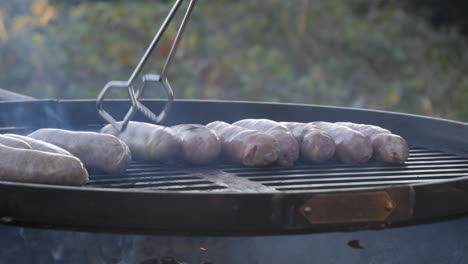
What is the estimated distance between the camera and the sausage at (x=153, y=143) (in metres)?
2.73

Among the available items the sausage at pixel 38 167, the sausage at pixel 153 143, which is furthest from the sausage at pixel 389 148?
the sausage at pixel 38 167

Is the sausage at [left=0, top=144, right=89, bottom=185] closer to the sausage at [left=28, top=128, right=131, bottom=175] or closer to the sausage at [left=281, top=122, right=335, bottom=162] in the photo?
the sausage at [left=28, top=128, right=131, bottom=175]

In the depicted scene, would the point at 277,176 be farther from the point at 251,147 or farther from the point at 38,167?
the point at 38,167

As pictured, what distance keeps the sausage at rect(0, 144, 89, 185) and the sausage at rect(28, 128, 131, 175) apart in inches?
11.1

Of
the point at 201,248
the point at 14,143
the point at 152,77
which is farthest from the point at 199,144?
the point at 14,143

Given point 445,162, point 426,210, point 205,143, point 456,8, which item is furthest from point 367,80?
point 426,210

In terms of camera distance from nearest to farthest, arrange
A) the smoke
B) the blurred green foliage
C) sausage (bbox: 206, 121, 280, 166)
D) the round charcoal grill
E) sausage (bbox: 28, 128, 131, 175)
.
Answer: the round charcoal grill, the smoke, sausage (bbox: 28, 128, 131, 175), sausage (bbox: 206, 121, 280, 166), the blurred green foliage

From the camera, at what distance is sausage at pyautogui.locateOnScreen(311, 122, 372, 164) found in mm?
2875

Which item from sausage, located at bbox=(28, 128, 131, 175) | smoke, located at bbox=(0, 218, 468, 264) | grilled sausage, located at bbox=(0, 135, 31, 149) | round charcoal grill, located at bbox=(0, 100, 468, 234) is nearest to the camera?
round charcoal grill, located at bbox=(0, 100, 468, 234)

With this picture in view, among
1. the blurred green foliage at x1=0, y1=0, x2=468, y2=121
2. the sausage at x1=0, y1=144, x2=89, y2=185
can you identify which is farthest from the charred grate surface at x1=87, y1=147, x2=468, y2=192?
the blurred green foliage at x1=0, y1=0, x2=468, y2=121

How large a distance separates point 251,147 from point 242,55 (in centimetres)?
570

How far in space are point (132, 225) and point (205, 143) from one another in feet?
3.22

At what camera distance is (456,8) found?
11594 millimetres

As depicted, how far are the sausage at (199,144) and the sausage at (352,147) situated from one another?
0.62m
